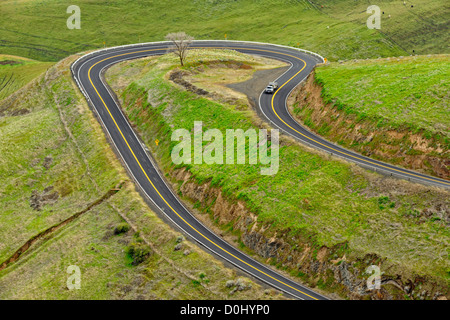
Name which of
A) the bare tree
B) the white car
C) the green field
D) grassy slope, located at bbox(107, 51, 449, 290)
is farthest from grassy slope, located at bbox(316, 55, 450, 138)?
the green field

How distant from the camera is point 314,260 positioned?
43.6 m

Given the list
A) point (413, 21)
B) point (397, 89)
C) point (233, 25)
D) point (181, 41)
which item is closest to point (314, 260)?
point (397, 89)

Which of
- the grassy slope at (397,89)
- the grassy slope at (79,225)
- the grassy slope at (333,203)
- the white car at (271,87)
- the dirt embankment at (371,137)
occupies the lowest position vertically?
the grassy slope at (79,225)

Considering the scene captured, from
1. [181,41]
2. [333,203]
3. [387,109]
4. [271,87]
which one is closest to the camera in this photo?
[333,203]

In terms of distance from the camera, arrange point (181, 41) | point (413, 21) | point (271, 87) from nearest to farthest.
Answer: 1. point (271, 87)
2. point (181, 41)
3. point (413, 21)

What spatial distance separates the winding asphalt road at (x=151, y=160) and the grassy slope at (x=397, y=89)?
6953 mm

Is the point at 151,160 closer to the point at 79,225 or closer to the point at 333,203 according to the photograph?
the point at 79,225

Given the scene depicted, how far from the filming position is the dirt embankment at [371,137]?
4937 centimetres

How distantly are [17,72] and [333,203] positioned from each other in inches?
4350

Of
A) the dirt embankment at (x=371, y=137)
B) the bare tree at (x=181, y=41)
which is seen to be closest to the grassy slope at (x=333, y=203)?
the dirt embankment at (x=371, y=137)

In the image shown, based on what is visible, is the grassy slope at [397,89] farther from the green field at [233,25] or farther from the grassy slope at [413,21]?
the grassy slope at [413,21]

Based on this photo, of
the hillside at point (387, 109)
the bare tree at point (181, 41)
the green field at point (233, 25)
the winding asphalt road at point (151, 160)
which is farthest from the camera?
the green field at point (233, 25)
